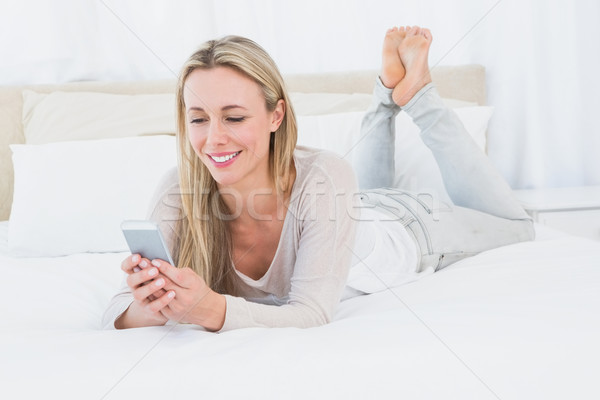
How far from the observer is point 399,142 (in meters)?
1.97

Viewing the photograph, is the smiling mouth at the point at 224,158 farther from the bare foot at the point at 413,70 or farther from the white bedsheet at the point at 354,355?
the bare foot at the point at 413,70

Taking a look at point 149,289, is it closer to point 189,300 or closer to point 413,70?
point 189,300

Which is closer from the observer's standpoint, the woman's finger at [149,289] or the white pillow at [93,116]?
the woman's finger at [149,289]

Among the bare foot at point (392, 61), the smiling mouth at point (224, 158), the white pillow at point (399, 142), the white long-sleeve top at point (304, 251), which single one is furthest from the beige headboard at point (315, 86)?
the smiling mouth at point (224, 158)

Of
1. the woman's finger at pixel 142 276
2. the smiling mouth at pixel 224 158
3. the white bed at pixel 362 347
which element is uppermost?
the smiling mouth at pixel 224 158

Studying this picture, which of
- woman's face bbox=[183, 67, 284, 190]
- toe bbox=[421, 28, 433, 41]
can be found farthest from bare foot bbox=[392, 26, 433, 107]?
woman's face bbox=[183, 67, 284, 190]

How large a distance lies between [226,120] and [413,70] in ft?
2.63

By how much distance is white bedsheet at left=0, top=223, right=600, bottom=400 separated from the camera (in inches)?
30.7

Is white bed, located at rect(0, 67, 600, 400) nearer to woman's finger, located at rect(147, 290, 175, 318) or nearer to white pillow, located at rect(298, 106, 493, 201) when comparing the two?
woman's finger, located at rect(147, 290, 175, 318)

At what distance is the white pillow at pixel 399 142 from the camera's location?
190cm

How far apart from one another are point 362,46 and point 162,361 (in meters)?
1.78

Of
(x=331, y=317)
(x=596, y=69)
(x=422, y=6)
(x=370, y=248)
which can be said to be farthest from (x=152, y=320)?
(x=596, y=69)

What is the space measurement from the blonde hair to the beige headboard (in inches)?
39.2

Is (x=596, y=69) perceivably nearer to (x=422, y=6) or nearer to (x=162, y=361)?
(x=422, y=6)
